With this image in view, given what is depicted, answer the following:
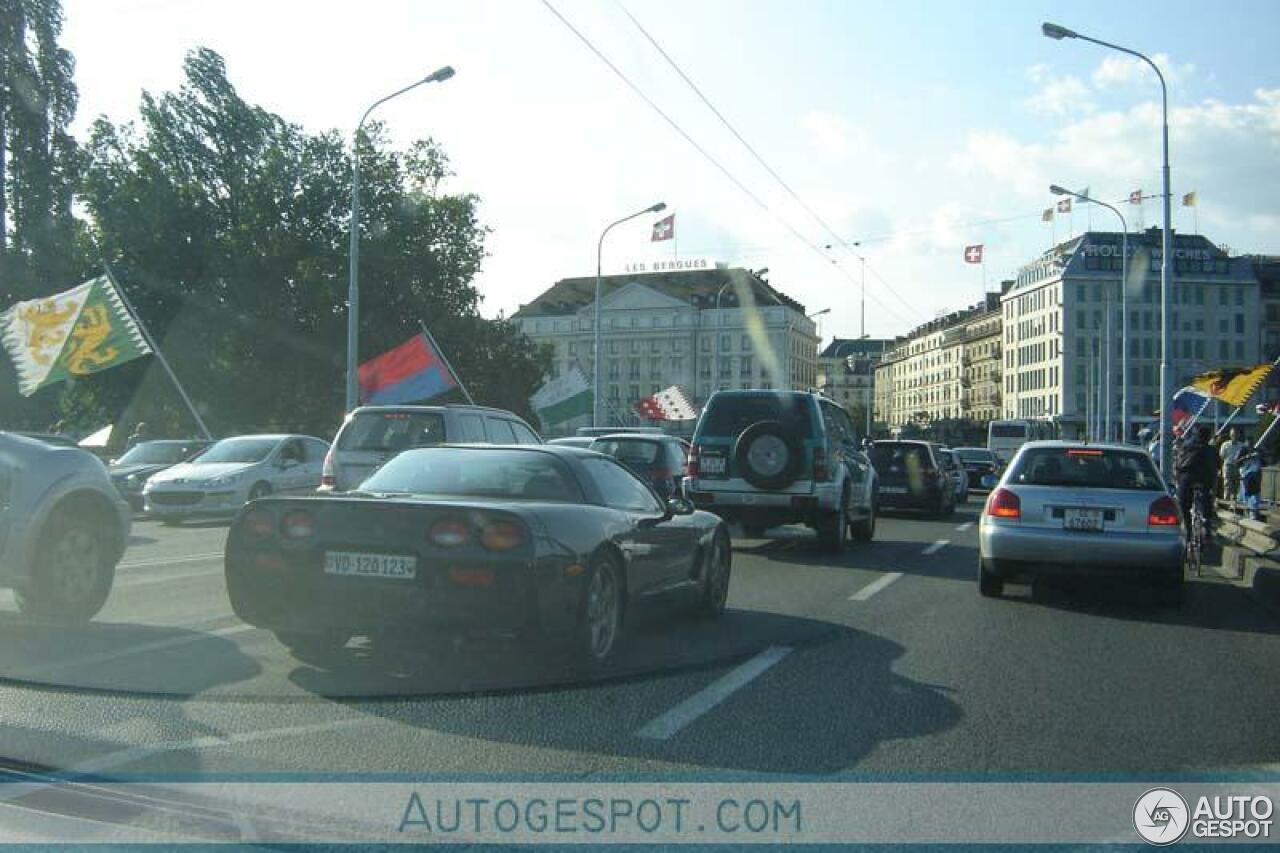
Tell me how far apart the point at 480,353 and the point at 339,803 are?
47158mm

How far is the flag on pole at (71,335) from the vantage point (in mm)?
21297

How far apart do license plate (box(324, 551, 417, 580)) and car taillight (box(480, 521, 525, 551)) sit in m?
0.41

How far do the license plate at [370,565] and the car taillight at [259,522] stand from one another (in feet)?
1.49

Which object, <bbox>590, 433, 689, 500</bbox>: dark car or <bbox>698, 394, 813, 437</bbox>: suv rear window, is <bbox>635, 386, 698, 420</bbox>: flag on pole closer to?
<bbox>590, 433, 689, 500</bbox>: dark car

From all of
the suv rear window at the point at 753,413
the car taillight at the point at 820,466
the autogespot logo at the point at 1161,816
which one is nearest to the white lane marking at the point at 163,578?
the suv rear window at the point at 753,413

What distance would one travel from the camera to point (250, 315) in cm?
4519

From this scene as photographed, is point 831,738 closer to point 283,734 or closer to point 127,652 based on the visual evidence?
point 283,734

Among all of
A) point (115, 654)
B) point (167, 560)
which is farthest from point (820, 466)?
point (115, 654)

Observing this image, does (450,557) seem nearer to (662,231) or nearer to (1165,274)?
(1165,274)

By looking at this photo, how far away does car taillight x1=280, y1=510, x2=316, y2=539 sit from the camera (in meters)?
6.43

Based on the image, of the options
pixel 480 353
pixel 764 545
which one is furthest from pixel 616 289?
pixel 764 545

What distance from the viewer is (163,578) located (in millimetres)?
10961

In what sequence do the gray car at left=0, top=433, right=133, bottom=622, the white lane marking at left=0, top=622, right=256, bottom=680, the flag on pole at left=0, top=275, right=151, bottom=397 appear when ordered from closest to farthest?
the white lane marking at left=0, top=622, right=256, bottom=680 → the gray car at left=0, top=433, right=133, bottom=622 → the flag on pole at left=0, top=275, right=151, bottom=397

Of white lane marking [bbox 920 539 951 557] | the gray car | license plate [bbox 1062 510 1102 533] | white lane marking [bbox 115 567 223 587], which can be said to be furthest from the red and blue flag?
license plate [bbox 1062 510 1102 533]
